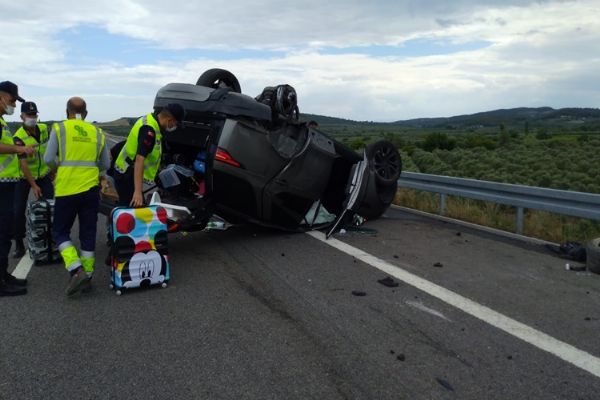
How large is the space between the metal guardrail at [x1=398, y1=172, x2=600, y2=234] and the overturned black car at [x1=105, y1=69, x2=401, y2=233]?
1.82 meters

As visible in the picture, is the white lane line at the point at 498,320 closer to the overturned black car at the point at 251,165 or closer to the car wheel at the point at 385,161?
the overturned black car at the point at 251,165

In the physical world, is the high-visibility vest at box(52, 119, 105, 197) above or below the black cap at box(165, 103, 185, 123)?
below

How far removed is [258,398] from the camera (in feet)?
10.6

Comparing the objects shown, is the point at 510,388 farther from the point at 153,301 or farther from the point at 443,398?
the point at 153,301

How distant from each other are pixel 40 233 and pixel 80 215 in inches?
47.3

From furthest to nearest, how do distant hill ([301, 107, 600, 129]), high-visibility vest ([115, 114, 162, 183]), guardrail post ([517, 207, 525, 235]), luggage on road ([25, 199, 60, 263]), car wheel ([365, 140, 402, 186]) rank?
1. distant hill ([301, 107, 600, 129])
2. car wheel ([365, 140, 402, 186])
3. guardrail post ([517, 207, 525, 235])
4. luggage on road ([25, 199, 60, 263])
5. high-visibility vest ([115, 114, 162, 183])

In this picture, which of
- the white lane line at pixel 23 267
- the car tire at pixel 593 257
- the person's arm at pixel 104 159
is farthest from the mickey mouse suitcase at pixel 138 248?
the car tire at pixel 593 257

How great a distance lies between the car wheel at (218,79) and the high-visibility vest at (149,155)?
2303 mm

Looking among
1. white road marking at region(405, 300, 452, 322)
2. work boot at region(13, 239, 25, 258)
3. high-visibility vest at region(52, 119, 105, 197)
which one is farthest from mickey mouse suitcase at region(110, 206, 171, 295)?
white road marking at region(405, 300, 452, 322)

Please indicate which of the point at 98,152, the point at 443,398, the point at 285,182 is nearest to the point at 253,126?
the point at 285,182

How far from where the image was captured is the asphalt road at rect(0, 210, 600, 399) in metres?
3.38

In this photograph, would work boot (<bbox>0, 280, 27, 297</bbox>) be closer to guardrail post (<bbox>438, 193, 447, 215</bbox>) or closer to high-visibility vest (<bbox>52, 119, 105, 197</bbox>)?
high-visibility vest (<bbox>52, 119, 105, 197</bbox>)

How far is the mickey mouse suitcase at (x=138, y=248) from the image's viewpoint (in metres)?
5.22

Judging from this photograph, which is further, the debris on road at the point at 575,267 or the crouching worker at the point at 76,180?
the debris on road at the point at 575,267
